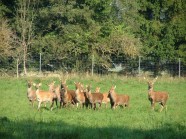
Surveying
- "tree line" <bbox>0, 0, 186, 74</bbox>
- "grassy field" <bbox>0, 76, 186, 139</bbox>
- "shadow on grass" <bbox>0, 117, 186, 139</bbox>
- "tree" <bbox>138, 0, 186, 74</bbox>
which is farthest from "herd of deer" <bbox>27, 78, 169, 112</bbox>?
"tree" <bbox>138, 0, 186, 74</bbox>

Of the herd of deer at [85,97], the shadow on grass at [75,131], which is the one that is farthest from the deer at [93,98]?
the shadow on grass at [75,131]

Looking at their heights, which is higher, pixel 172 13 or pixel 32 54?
pixel 172 13

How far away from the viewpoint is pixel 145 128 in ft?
45.2

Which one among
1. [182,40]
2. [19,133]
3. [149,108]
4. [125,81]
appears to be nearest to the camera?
[19,133]

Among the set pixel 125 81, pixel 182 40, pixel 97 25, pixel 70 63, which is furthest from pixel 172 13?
pixel 125 81

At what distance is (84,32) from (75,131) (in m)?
31.9

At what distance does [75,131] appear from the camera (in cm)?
1268

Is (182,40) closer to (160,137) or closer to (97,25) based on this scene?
(97,25)

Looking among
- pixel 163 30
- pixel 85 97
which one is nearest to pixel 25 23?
pixel 163 30

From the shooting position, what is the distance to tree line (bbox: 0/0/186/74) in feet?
143

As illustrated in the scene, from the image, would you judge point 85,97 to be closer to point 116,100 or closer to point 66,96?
point 66,96

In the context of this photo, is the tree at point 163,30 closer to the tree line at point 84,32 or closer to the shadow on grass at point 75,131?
the tree line at point 84,32

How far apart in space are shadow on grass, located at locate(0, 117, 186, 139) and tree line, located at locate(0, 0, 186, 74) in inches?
1113

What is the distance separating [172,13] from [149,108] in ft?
93.5
